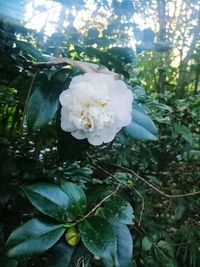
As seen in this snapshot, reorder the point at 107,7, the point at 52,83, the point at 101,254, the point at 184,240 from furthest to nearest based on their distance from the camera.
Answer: the point at 184,240 → the point at 107,7 → the point at 52,83 → the point at 101,254

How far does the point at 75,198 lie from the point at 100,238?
0.08 m

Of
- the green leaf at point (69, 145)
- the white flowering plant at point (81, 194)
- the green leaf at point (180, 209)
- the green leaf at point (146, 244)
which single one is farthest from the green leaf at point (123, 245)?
the green leaf at point (180, 209)

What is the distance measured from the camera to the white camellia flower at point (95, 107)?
17.6 inches

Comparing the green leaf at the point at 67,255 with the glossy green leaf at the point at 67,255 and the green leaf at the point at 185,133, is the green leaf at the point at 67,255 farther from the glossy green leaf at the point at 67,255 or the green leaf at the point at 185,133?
the green leaf at the point at 185,133

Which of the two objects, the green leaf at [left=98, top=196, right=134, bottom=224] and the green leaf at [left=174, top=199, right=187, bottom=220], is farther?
the green leaf at [left=174, top=199, right=187, bottom=220]

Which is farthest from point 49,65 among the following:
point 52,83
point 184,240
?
point 184,240

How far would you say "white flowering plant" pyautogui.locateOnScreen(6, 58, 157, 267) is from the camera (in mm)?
426

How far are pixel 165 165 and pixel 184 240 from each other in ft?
1.22

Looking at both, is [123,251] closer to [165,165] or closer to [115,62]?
[115,62]

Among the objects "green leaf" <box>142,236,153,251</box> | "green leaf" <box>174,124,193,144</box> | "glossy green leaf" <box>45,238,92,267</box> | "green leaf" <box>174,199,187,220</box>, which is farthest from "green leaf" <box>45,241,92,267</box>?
"green leaf" <box>174,199,187,220</box>

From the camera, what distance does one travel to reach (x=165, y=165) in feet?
4.52

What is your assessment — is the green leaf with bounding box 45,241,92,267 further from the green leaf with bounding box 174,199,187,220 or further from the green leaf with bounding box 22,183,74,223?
the green leaf with bounding box 174,199,187,220

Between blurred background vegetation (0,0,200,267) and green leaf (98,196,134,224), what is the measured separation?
6cm

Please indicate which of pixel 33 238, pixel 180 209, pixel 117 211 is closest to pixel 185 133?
pixel 180 209
